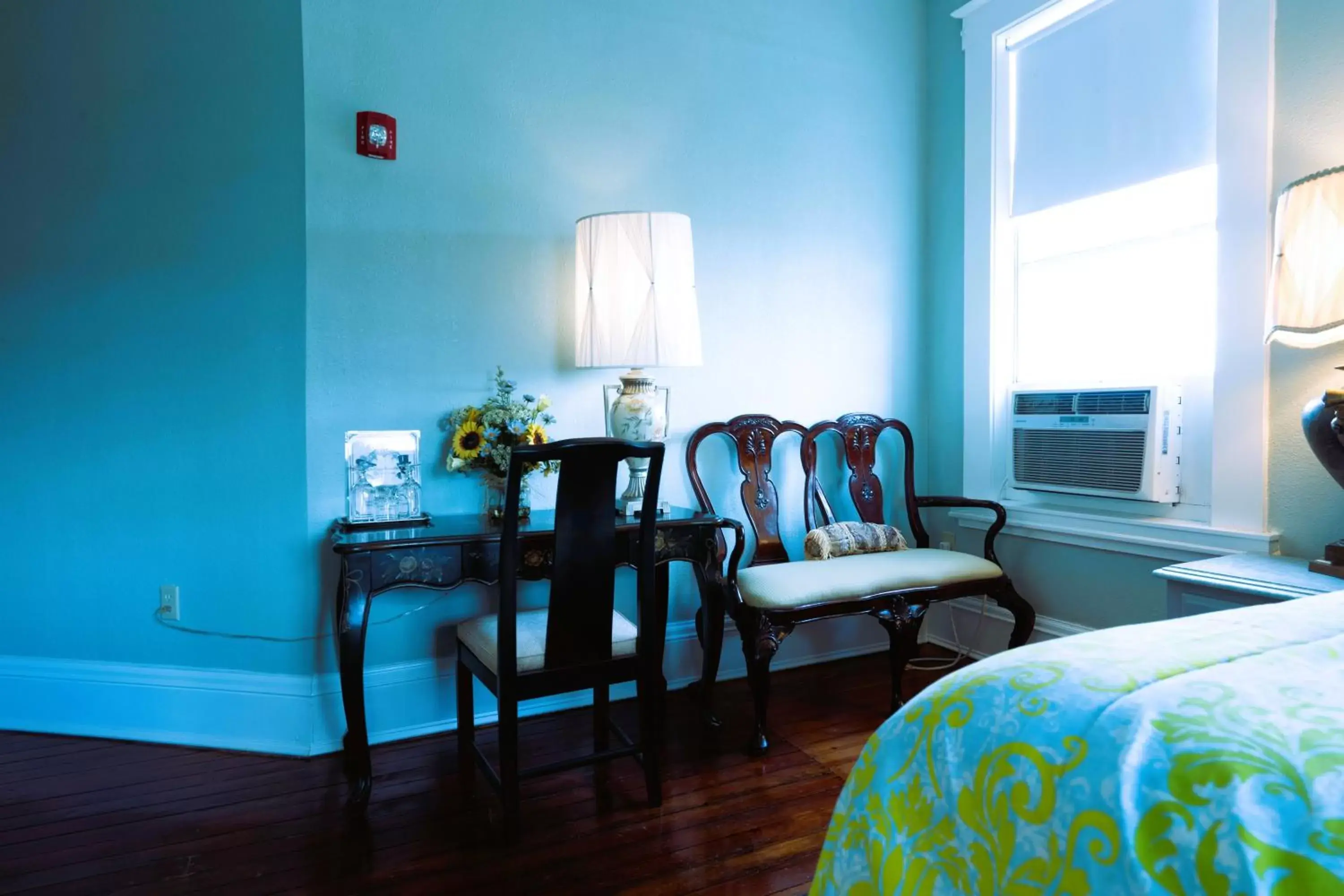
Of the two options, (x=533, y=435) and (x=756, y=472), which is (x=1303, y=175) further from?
(x=533, y=435)

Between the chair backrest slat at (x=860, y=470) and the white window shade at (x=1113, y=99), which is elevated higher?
the white window shade at (x=1113, y=99)

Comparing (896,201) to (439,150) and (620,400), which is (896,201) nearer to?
(620,400)

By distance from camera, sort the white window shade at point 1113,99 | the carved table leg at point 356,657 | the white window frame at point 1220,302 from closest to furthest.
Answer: the carved table leg at point 356,657 → the white window frame at point 1220,302 → the white window shade at point 1113,99

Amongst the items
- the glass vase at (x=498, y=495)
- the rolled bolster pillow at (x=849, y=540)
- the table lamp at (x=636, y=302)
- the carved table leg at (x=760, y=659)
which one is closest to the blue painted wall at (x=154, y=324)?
the glass vase at (x=498, y=495)

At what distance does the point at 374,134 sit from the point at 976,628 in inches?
114

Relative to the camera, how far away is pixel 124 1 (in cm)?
260

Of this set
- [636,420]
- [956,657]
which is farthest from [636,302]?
[956,657]

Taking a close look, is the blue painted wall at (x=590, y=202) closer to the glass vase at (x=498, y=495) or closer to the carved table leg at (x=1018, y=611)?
the glass vase at (x=498, y=495)

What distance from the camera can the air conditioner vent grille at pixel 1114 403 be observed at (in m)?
2.77

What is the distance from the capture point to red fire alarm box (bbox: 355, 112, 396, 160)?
2.58 m

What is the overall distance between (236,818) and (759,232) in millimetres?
2586

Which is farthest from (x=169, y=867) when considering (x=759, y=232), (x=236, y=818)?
(x=759, y=232)

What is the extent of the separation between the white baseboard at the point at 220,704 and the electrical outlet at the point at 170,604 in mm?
171

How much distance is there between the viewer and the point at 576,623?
213 centimetres
